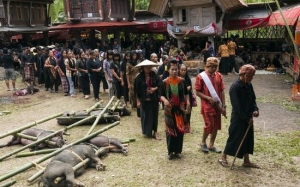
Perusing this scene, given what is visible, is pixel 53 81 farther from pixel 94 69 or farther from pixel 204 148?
pixel 204 148

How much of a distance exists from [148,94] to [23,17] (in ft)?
68.9

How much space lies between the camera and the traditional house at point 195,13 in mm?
17078

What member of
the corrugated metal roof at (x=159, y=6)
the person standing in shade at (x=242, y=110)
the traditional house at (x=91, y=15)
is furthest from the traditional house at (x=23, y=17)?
the person standing in shade at (x=242, y=110)

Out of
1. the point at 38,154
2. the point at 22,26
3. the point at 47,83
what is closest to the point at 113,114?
the point at 38,154

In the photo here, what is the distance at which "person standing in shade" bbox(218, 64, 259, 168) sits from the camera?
512 centimetres

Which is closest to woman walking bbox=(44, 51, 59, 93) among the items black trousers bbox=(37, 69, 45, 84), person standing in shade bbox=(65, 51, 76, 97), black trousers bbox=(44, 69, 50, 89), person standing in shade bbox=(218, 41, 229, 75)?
black trousers bbox=(44, 69, 50, 89)

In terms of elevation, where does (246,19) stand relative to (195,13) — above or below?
below

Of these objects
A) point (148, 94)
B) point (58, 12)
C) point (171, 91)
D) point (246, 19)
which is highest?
point (58, 12)

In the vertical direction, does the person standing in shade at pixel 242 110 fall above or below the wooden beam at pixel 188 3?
below

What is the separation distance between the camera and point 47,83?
14.0m

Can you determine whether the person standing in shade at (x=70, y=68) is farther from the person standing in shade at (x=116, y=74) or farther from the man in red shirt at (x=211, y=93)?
the man in red shirt at (x=211, y=93)

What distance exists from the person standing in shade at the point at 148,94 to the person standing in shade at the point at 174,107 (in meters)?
1.16

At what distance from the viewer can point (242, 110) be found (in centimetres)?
519

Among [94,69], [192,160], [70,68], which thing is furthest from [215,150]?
A: [70,68]
